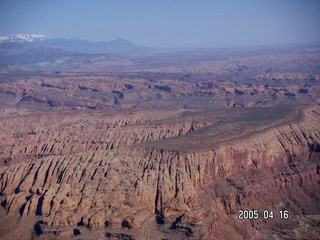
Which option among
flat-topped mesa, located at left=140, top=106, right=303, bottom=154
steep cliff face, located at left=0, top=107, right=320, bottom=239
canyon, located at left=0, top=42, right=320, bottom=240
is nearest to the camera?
canyon, located at left=0, top=42, right=320, bottom=240

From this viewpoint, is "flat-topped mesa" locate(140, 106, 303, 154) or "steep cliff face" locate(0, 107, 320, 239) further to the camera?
"flat-topped mesa" locate(140, 106, 303, 154)

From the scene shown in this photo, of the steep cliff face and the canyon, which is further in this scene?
the steep cliff face

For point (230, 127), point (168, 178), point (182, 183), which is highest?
point (230, 127)

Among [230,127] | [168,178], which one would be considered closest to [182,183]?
[168,178]

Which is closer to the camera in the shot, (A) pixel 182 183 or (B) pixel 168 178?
(A) pixel 182 183

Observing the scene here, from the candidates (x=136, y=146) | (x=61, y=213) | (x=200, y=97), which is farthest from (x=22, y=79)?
(x=61, y=213)

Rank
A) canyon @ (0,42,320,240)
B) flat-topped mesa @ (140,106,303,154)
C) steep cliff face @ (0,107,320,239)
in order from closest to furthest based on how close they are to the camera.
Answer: canyon @ (0,42,320,240) < steep cliff face @ (0,107,320,239) < flat-topped mesa @ (140,106,303,154)

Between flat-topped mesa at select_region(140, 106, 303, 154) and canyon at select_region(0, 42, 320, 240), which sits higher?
flat-topped mesa at select_region(140, 106, 303, 154)

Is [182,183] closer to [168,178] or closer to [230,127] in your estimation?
[168,178]
